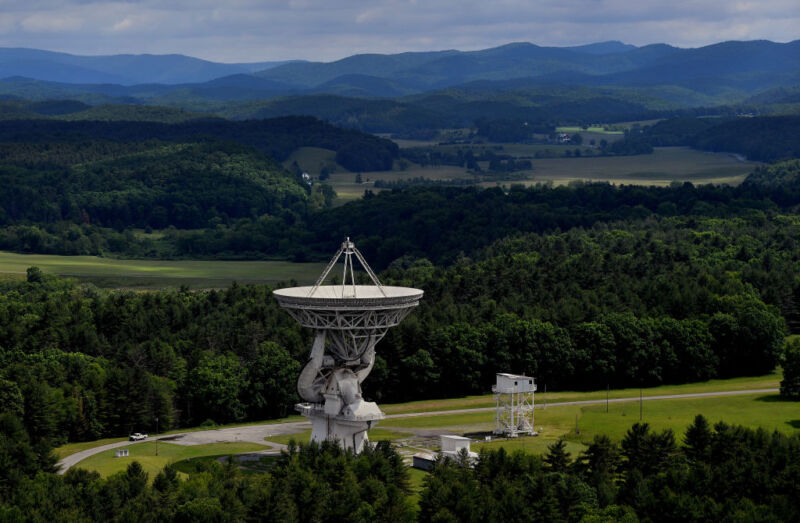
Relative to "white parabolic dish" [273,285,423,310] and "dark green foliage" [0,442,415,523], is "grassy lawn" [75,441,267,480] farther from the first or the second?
"white parabolic dish" [273,285,423,310]

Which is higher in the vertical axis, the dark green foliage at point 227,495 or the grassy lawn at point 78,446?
the dark green foliage at point 227,495

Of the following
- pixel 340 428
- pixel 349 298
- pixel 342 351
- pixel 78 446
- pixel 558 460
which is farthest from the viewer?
pixel 78 446

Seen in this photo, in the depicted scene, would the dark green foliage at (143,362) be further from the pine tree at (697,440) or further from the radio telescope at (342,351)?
the pine tree at (697,440)

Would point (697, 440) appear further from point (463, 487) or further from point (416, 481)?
point (416, 481)

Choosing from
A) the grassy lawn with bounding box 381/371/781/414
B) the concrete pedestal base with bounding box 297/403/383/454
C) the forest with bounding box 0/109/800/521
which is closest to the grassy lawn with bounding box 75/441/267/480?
the forest with bounding box 0/109/800/521

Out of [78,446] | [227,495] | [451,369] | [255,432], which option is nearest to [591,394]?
[451,369]

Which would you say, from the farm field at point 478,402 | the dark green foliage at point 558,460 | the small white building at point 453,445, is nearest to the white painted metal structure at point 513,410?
the farm field at point 478,402

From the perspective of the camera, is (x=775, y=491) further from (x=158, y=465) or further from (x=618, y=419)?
(x=158, y=465)
